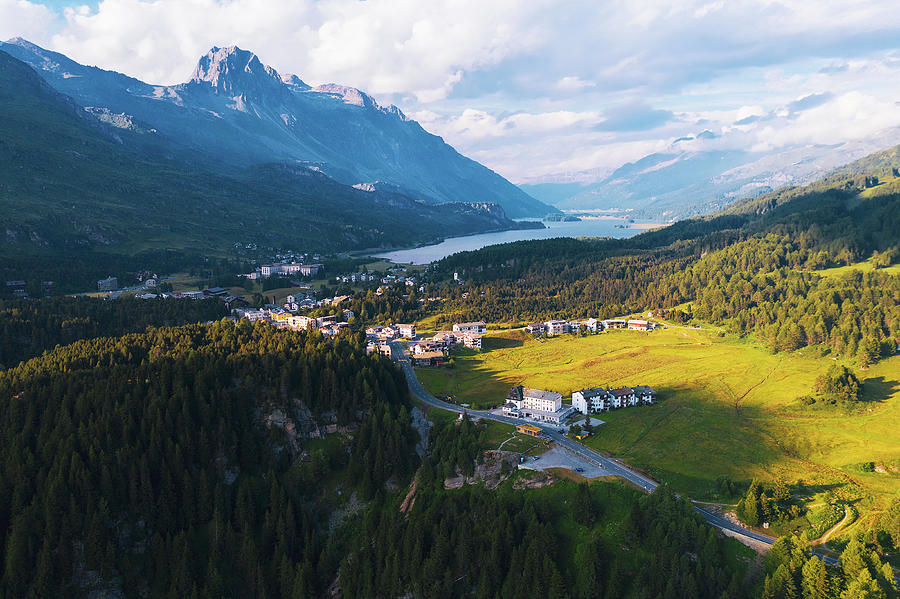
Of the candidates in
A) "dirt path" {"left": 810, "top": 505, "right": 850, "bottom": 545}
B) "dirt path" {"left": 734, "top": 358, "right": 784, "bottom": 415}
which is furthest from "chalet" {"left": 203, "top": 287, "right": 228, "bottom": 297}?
"dirt path" {"left": 810, "top": 505, "right": 850, "bottom": 545}

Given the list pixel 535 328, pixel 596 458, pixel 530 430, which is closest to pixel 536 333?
pixel 535 328

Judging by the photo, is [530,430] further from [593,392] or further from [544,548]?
[544,548]

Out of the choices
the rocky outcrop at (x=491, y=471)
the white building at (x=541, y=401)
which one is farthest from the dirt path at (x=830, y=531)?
the white building at (x=541, y=401)

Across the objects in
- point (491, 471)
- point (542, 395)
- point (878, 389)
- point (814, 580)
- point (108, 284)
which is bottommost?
point (878, 389)

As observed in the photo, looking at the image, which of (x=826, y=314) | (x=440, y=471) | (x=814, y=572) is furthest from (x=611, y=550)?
(x=826, y=314)

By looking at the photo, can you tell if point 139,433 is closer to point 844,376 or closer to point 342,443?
point 342,443
